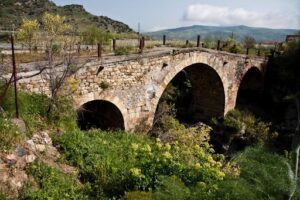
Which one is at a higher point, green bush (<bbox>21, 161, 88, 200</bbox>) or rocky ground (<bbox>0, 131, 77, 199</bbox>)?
rocky ground (<bbox>0, 131, 77, 199</bbox>)

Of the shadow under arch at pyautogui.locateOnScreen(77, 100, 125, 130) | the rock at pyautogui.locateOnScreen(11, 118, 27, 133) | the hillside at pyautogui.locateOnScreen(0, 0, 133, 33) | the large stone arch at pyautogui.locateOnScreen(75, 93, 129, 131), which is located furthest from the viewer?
the hillside at pyautogui.locateOnScreen(0, 0, 133, 33)

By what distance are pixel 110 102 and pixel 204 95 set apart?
1067 cm

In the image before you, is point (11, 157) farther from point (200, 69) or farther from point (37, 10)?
point (37, 10)

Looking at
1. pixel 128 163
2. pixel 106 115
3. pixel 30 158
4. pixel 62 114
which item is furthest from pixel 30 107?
pixel 106 115

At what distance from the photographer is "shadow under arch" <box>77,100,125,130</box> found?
12.6 m

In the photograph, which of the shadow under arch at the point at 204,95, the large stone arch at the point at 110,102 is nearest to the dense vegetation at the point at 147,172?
the large stone arch at the point at 110,102

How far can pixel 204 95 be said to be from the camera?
70.3ft

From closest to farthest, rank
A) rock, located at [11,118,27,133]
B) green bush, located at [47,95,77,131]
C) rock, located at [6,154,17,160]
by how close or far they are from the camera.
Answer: rock, located at [6,154,17,160] < rock, located at [11,118,27,133] < green bush, located at [47,95,77,131]

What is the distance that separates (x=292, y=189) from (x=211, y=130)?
1613 cm

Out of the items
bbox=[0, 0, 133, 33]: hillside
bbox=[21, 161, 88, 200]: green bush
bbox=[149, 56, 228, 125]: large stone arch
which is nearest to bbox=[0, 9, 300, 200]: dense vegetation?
bbox=[21, 161, 88, 200]: green bush

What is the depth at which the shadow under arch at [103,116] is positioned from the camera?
41.3 feet

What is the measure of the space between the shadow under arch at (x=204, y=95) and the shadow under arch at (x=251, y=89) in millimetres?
2996

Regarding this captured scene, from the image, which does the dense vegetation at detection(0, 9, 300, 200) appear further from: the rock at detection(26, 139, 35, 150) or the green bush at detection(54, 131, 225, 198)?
the rock at detection(26, 139, 35, 150)

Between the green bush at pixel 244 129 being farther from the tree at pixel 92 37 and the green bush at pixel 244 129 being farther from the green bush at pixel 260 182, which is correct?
the green bush at pixel 260 182
